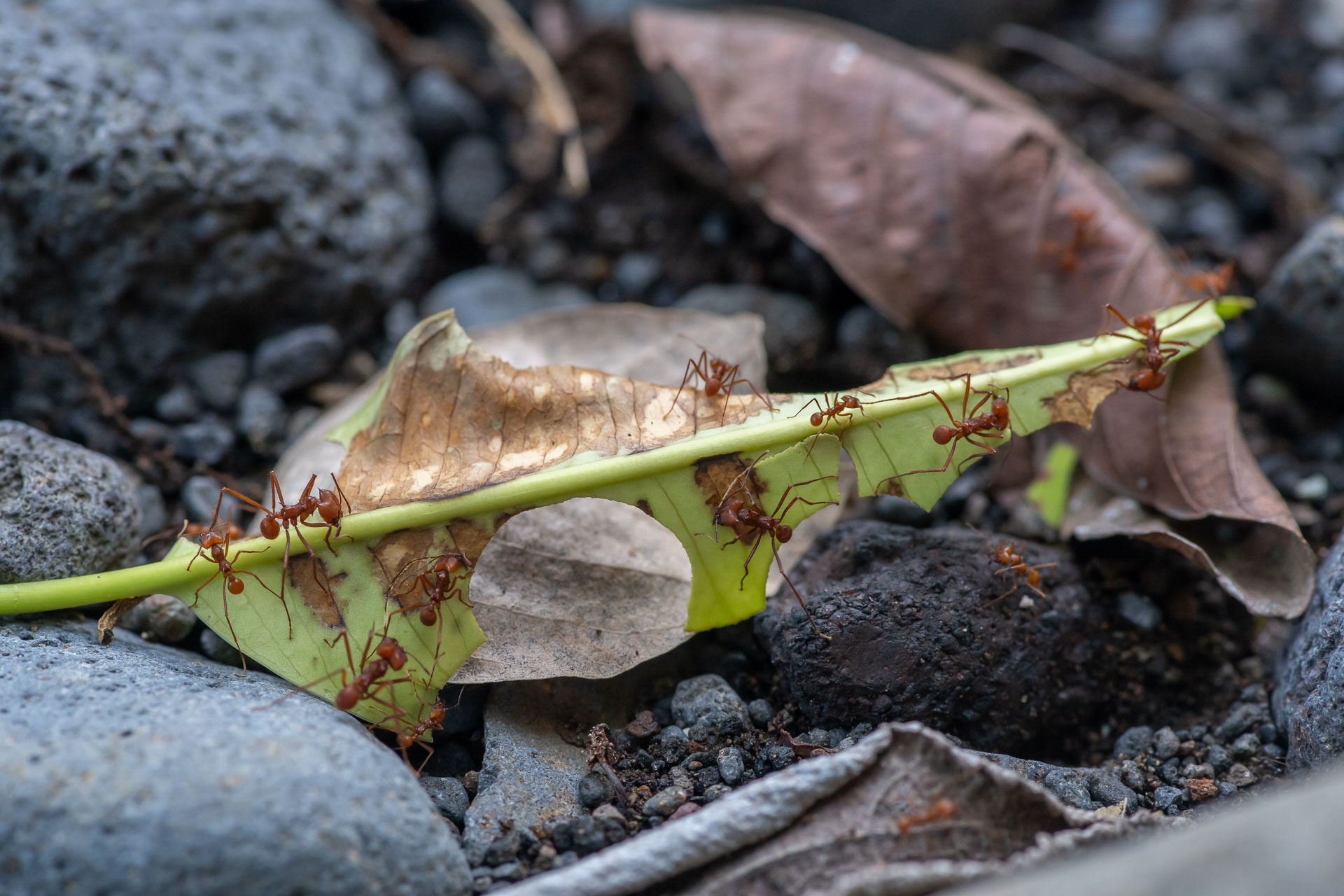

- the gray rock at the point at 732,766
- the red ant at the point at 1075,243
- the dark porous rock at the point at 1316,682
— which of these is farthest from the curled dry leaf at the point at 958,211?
the gray rock at the point at 732,766

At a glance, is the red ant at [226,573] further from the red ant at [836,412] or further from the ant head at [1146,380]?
the ant head at [1146,380]

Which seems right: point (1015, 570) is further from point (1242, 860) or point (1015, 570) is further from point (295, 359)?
point (295, 359)

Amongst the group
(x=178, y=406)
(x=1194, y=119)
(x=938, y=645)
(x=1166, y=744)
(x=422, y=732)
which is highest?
(x=1194, y=119)

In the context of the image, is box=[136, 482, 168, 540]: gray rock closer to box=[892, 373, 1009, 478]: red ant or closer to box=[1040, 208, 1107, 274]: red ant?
box=[892, 373, 1009, 478]: red ant

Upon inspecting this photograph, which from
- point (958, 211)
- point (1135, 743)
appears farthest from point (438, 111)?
point (1135, 743)

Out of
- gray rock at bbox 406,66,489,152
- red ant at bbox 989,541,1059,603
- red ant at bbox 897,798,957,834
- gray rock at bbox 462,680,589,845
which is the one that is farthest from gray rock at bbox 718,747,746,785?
gray rock at bbox 406,66,489,152

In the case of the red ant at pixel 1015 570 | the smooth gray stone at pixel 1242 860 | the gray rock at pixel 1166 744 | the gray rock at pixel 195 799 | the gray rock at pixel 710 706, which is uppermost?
the gray rock at pixel 195 799
